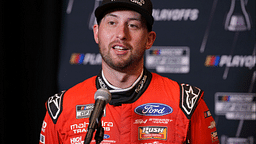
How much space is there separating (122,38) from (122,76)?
0.19 m

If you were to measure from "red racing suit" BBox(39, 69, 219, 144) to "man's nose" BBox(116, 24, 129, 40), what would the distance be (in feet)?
0.81

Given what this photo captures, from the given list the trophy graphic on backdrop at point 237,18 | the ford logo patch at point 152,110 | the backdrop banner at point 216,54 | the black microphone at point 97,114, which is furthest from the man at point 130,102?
the trophy graphic on backdrop at point 237,18

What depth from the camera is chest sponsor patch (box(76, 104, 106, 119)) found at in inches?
43.5

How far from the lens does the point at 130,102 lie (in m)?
1.10

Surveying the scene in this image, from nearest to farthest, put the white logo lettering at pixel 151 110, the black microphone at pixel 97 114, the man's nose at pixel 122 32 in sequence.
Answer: the black microphone at pixel 97 114, the man's nose at pixel 122 32, the white logo lettering at pixel 151 110

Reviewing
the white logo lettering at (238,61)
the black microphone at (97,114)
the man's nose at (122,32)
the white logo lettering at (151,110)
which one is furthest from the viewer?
the white logo lettering at (238,61)

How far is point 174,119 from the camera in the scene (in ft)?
3.57

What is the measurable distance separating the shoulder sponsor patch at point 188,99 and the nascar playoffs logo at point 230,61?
3.34ft

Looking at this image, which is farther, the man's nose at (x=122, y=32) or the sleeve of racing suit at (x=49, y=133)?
the sleeve of racing suit at (x=49, y=133)

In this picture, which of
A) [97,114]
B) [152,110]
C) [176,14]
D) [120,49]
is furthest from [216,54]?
[97,114]

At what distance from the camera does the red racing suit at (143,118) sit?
1.08m

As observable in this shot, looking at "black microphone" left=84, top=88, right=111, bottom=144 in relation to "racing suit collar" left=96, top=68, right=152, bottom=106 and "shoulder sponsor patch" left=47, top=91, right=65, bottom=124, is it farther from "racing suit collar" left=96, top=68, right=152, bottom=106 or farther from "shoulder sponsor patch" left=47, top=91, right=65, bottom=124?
"shoulder sponsor patch" left=47, top=91, right=65, bottom=124

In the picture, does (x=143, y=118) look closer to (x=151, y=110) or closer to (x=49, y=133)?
(x=151, y=110)

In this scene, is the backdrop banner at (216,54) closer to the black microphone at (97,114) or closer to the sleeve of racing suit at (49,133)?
the sleeve of racing suit at (49,133)
